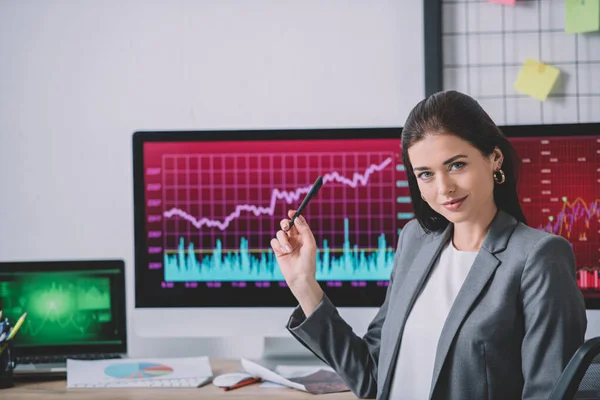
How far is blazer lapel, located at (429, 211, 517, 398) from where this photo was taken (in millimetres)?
1006

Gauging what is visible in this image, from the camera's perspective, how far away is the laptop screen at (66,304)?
163 centimetres

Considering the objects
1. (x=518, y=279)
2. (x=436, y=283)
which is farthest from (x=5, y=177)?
(x=518, y=279)

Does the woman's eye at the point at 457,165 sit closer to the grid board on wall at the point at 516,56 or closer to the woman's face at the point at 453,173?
the woman's face at the point at 453,173

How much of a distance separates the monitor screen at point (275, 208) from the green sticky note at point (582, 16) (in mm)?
409

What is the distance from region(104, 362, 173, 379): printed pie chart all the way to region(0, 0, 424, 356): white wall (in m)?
0.29

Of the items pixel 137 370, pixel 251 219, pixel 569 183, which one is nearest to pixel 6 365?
pixel 137 370

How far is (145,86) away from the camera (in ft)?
6.23

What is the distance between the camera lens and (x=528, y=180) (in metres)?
1.55

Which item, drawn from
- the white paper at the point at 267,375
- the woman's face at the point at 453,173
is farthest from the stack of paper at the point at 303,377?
the woman's face at the point at 453,173

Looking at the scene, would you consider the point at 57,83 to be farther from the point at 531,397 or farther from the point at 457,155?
the point at 531,397

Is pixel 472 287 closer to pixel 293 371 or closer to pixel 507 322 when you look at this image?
pixel 507 322

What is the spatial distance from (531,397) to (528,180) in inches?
28.4

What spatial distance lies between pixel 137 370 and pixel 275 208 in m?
0.49

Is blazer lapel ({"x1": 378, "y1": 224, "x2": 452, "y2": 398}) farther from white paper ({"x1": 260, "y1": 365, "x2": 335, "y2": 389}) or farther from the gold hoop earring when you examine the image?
white paper ({"x1": 260, "y1": 365, "x2": 335, "y2": 389})
